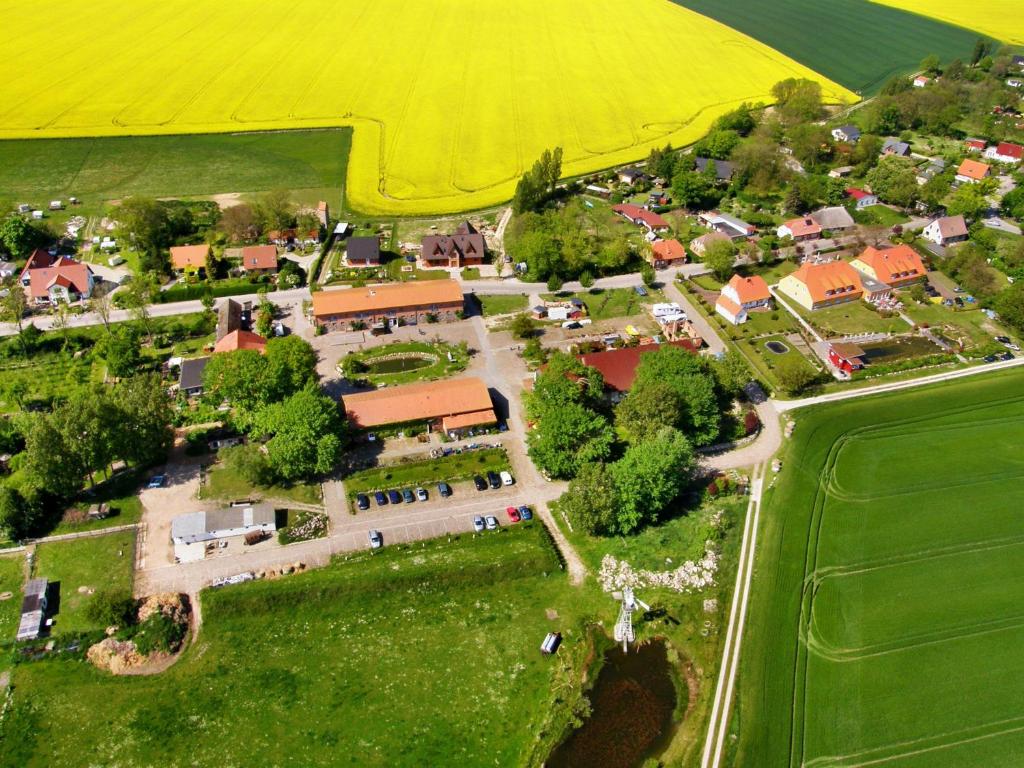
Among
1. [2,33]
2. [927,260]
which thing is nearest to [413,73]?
[2,33]

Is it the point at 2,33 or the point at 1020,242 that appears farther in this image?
the point at 2,33

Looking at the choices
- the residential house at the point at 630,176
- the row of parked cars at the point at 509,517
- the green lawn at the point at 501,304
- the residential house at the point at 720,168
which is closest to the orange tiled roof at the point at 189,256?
the green lawn at the point at 501,304

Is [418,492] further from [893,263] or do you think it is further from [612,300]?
[893,263]

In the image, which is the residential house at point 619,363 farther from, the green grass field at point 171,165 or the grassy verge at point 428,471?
the green grass field at point 171,165

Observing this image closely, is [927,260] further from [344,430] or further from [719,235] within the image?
[344,430]

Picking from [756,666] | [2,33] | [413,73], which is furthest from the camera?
[2,33]

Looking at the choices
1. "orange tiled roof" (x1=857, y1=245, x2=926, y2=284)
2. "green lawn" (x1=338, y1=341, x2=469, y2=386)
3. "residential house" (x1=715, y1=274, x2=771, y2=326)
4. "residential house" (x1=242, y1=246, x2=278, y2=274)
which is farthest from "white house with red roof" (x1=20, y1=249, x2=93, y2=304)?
"orange tiled roof" (x1=857, y1=245, x2=926, y2=284)

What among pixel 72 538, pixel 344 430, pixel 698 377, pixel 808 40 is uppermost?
pixel 808 40

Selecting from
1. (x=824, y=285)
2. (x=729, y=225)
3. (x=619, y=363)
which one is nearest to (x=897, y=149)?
(x=729, y=225)
